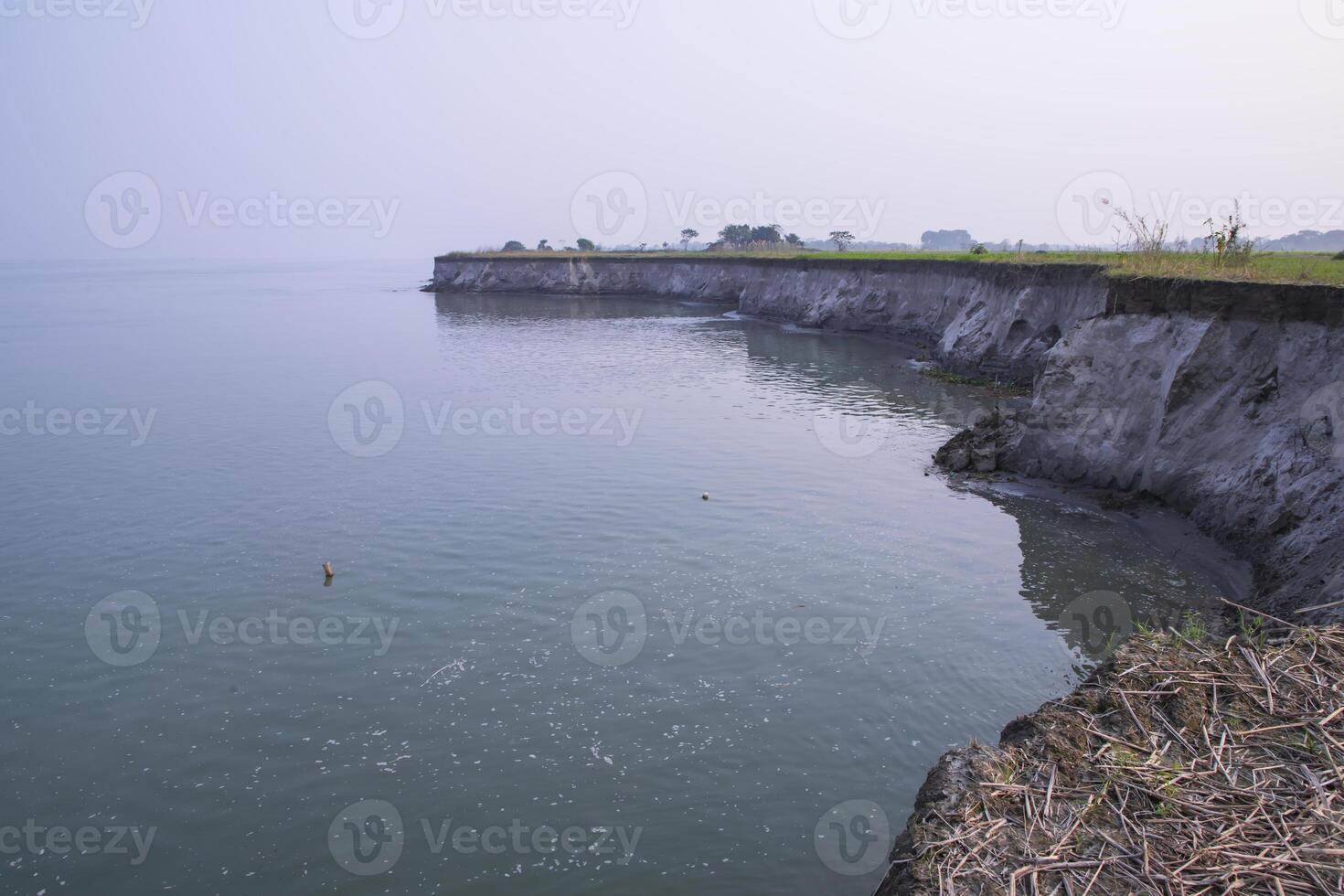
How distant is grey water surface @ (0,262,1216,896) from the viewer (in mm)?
8273

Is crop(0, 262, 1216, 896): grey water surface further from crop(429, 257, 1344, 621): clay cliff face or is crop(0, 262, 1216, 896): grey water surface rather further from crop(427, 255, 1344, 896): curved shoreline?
crop(429, 257, 1344, 621): clay cliff face

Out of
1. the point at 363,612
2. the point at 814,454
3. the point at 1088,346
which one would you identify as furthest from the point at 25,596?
the point at 1088,346

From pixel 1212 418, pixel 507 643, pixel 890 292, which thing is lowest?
pixel 507 643

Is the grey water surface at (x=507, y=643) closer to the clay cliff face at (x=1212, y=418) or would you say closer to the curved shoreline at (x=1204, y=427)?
the curved shoreline at (x=1204, y=427)

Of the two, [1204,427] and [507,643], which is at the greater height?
[1204,427]

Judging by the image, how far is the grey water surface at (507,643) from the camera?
326 inches

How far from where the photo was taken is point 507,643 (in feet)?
40.0

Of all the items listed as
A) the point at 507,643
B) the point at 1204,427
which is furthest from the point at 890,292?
the point at 507,643

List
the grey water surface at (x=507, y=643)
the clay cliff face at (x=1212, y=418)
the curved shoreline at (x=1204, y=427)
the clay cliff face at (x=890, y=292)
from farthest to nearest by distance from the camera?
1. the clay cliff face at (x=890, y=292)
2. the clay cliff face at (x=1212, y=418)
3. the curved shoreline at (x=1204, y=427)
4. the grey water surface at (x=507, y=643)

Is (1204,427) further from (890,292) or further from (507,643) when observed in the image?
(890,292)

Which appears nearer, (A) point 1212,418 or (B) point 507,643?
(B) point 507,643

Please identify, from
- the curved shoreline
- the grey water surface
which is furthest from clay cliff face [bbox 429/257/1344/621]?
the grey water surface

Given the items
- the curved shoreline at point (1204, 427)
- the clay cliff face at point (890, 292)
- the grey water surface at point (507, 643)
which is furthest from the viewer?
the clay cliff face at point (890, 292)

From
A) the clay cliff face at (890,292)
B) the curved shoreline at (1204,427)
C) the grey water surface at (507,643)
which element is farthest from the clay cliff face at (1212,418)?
the clay cliff face at (890,292)
